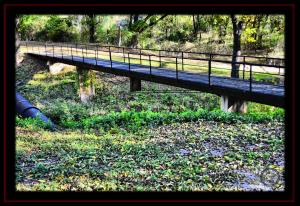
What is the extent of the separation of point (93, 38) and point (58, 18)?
15.3ft

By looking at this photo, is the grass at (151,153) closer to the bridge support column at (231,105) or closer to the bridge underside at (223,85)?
the bridge support column at (231,105)

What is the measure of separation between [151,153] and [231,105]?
6.01 m

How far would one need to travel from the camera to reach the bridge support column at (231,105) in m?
14.6

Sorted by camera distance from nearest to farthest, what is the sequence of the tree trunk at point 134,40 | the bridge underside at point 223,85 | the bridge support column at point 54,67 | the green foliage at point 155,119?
the bridge underside at point 223,85 < the green foliage at point 155,119 < the bridge support column at point 54,67 < the tree trunk at point 134,40

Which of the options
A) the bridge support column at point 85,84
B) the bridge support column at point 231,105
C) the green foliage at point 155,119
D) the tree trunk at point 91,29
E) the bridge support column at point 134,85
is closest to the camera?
the green foliage at point 155,119

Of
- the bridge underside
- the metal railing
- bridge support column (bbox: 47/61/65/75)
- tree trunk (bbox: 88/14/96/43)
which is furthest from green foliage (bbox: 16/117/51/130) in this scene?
Answer: tree trunk (bbox: 88/14/96/43)

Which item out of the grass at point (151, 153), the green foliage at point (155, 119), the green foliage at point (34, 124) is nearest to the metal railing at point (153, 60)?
the green foliage at point (155, 119)

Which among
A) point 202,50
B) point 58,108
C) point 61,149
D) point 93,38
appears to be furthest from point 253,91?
point 93,38

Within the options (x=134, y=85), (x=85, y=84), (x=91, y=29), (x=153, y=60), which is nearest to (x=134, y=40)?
(x=91, y=29)

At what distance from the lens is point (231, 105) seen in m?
14.8

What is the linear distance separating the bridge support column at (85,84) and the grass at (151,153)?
254 inches

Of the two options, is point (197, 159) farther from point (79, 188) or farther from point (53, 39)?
point (53, 39)

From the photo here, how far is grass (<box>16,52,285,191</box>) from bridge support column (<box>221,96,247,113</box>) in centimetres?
37

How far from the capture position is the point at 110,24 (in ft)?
148
